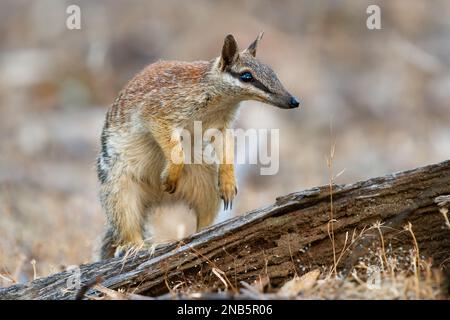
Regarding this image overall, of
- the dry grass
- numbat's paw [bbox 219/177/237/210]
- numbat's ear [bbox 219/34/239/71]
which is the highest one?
numbat's ear [bbox 219/34/239/71]

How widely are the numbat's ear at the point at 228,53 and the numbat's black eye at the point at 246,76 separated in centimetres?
24

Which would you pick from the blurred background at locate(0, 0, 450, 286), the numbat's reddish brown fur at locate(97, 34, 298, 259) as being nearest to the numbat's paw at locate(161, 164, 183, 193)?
the numbat's reddish brown fur at locate(97, 34, 298, 259)

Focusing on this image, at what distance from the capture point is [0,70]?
21406mm

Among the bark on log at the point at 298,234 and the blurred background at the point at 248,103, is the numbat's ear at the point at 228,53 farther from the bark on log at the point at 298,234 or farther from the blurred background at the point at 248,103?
the blurred background at the point at 248,103

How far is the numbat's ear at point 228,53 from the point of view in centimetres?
769

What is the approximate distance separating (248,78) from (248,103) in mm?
10276

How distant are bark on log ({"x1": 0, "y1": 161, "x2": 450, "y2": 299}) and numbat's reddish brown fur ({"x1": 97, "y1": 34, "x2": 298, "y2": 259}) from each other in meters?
1.89

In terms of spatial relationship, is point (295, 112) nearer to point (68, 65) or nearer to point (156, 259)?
point (68, 65)

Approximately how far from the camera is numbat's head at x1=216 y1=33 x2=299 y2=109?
7.36 m

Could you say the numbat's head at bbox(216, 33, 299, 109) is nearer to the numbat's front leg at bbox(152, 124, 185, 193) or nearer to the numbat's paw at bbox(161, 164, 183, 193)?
the numbat's front leg at bbox(152, 124, 185, 193)

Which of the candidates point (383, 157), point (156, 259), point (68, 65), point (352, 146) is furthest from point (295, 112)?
point (156, 259)

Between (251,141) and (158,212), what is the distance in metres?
6.35

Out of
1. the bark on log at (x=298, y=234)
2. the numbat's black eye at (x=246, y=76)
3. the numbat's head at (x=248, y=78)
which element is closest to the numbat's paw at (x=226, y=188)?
the numbat's head at (x=248, y=78)
